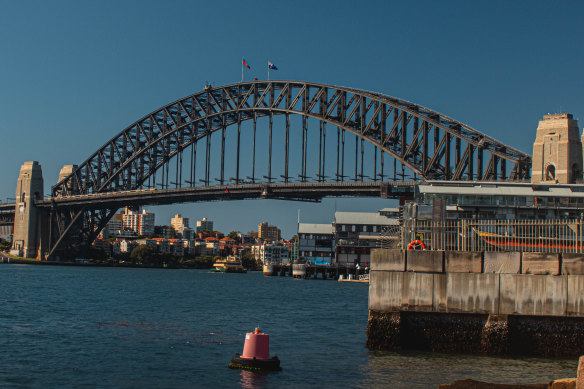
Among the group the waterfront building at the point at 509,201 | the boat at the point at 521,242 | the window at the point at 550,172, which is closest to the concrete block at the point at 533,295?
the boat at the point at 521,242

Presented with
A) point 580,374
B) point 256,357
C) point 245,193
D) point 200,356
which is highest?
point 245,193

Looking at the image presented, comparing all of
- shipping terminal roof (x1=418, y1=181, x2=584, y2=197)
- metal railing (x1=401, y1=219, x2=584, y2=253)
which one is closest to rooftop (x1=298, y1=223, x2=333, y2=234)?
shipping terminal roof (x1=418, y1=181, x2=584, y2=197)

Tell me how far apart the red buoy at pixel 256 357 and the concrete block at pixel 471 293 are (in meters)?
5.19

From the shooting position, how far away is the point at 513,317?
22578mm

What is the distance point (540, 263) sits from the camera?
2259 centimetres

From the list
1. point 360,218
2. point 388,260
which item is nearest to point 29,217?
point 360,218

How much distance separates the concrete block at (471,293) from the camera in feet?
74.5

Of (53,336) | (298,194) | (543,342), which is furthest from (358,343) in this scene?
(298,194)

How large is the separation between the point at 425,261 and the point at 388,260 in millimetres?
1102

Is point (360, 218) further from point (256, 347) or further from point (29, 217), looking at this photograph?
point (256, 347)

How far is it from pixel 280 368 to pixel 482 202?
44.8 meters

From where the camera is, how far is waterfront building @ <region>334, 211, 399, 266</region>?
123062mm

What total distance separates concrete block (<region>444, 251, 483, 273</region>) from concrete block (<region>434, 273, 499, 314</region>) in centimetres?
15

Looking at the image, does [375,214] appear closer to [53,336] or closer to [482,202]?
[482,202]
